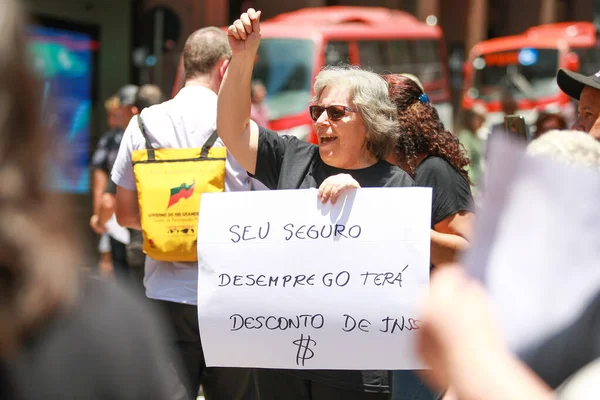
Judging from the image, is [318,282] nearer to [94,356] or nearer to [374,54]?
[94,356]

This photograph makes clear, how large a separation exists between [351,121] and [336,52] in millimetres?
10058

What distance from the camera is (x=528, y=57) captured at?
20.4 m

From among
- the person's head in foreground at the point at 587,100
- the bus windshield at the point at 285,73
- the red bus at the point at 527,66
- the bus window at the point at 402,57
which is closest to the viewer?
the person's head in foreground at the point at 587,100

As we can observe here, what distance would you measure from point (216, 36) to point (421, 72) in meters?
12.4

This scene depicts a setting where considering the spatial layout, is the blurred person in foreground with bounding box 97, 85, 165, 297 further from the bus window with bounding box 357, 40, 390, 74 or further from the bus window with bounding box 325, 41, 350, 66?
the bus window with bounding box 357, 40, 390, 74

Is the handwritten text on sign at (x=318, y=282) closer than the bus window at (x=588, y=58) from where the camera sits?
Yes

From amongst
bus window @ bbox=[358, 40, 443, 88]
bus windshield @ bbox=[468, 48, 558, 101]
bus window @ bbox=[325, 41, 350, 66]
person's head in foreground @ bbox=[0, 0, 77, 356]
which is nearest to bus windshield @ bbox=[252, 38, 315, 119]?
bus window @ bbox=[325, 41, 350, 66]

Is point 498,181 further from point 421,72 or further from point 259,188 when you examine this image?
point 421,72

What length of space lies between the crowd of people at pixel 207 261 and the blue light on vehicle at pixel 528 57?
1463 cm

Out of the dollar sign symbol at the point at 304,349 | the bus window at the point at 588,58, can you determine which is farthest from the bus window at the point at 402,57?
the dollar sign symbol at the point at 304,349

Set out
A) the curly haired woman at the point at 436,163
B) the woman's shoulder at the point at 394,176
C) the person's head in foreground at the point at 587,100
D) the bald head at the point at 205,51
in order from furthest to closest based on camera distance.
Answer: the person's head in foreground at the point at 587,100 → the bald head at the point at 205,51 → the curly haired woman at the point at 436,163 → the woman's shoulder at the point at 394,176

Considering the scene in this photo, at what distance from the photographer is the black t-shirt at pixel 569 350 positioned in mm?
1268

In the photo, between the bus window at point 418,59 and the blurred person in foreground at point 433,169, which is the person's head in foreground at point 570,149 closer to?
the blurred person in foreground at point 433,169

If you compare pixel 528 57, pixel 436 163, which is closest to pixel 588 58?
pixel 528 57
